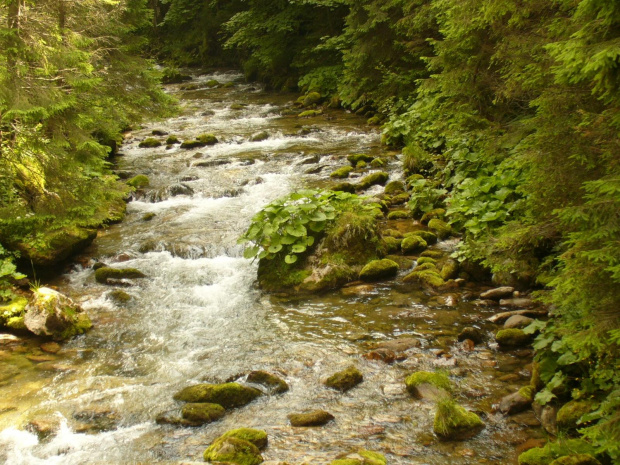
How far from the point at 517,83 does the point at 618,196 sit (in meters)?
3.92

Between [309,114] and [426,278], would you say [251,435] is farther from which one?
[309,114]

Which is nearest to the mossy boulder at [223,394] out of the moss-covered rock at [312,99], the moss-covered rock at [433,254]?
the moss-covered rock at [433,254]

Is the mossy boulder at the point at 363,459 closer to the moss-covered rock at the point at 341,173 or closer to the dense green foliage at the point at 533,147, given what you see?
the dense green foliage at the point at 533,147

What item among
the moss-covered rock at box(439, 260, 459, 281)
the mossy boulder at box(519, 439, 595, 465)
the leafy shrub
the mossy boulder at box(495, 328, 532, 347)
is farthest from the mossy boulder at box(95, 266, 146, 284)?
the mossy boulder at box(519, 439, 595, 465)

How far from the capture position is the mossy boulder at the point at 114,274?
8.64 m

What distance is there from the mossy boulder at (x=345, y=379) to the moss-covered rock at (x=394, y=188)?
640 cm

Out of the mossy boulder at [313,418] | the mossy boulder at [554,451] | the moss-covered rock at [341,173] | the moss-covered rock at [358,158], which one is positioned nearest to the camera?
the mossy boulder at [554,451]

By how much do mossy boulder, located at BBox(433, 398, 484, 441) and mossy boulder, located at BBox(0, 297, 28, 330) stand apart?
18.8 ft

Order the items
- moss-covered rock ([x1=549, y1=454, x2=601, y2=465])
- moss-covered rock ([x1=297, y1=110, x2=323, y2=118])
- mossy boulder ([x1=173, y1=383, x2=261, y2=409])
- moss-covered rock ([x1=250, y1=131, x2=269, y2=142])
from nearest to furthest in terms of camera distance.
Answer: moss-covered rock ([x1=549, y1=454, x2=601, y2=465]) < mossy boulder ([x1=173, y1=383, x2=261, y2=409]) < moss-covered rock ([x1=250, y1=131, x2=269, y2=142]) < moss-covered rock ([x1=297, y1=110, x2=323, y2=118])

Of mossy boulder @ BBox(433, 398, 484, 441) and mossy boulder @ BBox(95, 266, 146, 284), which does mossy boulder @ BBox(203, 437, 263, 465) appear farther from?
mossy boulder @ BBox(95, 266, 146, 284)

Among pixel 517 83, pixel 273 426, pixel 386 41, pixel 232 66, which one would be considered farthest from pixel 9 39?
pixel 232 66

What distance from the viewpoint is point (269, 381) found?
18.3 ft

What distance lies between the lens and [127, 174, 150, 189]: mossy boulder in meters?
13.0

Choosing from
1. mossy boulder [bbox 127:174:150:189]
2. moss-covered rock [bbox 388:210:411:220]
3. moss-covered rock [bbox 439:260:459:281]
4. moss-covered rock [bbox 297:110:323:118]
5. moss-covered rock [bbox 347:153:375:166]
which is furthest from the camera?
moss-covered rock [bbox 297:110:323:118]
